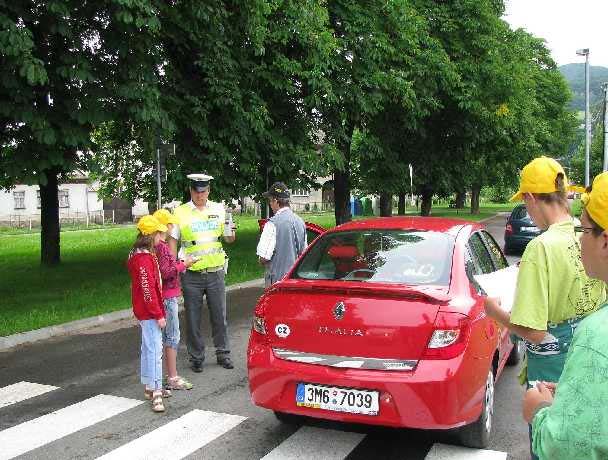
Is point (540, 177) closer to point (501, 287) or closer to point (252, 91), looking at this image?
point (501, 287)

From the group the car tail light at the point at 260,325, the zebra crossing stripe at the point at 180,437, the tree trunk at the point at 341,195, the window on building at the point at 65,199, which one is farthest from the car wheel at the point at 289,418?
the window on building at the point at 65,199

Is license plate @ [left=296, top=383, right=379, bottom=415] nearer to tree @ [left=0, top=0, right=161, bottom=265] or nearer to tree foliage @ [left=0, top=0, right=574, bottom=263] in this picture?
tree foliage @ [left=0, top=0, right=574, bottom=263]

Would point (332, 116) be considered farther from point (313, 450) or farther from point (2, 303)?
point (313, 450)

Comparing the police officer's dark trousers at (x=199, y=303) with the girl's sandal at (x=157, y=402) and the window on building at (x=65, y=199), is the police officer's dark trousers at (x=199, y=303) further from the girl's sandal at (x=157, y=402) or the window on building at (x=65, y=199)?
the window on building at (x=65, y=199)

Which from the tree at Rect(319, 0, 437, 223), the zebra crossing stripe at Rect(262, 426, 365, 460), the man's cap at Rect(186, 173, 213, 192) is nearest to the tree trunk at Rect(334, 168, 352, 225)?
the tree at Rect(319, 0, 437, 223)

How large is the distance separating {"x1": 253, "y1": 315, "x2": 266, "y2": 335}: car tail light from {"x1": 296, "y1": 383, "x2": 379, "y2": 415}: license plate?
52 cm

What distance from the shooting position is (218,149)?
534 inches

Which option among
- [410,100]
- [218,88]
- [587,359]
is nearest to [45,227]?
[218,88]

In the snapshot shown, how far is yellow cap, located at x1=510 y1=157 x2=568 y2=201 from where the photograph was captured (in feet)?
9.55

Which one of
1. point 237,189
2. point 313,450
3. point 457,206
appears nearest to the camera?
point 313,450

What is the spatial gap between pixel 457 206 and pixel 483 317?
5858 cm

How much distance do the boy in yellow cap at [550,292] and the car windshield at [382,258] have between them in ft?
5.35

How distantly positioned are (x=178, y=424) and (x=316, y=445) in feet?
4.00

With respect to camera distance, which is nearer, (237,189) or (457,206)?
(237,189)
